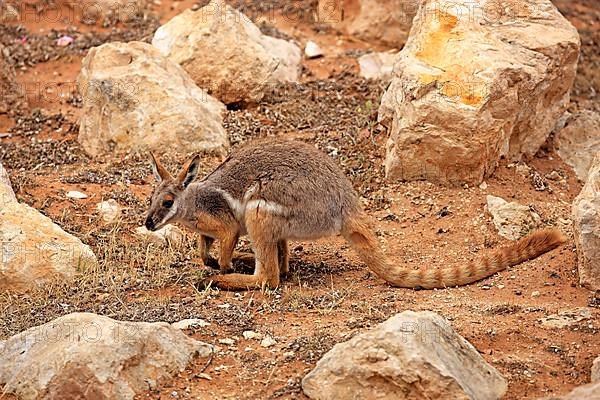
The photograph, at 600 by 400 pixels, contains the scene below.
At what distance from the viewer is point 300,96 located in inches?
506

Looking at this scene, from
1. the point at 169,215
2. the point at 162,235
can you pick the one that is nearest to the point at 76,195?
the point at 162,235

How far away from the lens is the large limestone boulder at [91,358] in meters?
6.55

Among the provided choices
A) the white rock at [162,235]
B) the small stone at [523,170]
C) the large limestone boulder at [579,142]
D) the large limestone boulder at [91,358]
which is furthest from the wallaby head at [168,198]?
the large limestone boulder at [579,142]

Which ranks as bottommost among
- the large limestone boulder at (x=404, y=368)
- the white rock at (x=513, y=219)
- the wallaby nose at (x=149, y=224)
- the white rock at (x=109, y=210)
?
the white rock at (x=109, y=210)

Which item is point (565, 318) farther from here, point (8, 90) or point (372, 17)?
point (372, 17)

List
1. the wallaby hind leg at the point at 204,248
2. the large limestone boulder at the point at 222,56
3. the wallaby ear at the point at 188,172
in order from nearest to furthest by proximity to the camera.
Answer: the wallaby ear at the point at 188,172, the wallaby hind leg at the point at 204,248, the large limestone boulder at the point at 222,56

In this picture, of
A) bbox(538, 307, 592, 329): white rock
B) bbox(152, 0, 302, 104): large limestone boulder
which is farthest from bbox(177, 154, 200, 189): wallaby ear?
bbox(152, 0, 302, 104): large limestone boulder

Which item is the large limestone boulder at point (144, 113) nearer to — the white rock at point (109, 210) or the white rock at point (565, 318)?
the white rock at point (109, 210)

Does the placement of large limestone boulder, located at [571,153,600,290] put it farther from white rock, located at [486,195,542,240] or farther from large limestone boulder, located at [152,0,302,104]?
large limestone boulder, located at [152,0,302,104]

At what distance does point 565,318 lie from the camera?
778 centimetres

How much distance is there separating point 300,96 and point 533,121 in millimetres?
3055

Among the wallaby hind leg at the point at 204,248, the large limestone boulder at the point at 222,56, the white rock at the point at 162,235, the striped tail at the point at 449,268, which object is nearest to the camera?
the striped tail at the point at 449,268

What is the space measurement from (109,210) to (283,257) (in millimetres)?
1949

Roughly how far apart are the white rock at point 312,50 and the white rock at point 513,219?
17.1ft
